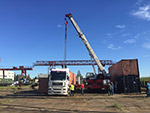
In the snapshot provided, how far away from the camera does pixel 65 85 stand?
1558cm

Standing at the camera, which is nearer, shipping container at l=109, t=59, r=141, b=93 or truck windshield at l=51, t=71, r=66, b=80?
truck windshield at l=51, t=71, r=66, b=80

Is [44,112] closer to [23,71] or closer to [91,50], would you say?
[91,50]

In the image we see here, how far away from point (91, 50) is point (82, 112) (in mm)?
15021

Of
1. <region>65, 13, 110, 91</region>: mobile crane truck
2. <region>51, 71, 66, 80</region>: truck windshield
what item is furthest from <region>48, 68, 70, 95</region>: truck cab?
<region>65, 13, 110, 91</region>: mobile crane truck

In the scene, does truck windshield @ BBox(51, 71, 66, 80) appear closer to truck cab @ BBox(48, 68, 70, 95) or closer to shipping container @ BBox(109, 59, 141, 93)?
truck cab @ BBox(48, 68, 70, 95)

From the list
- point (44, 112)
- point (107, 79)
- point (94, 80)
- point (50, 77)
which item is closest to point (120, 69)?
point (107, 79)

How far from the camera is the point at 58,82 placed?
1566 cm

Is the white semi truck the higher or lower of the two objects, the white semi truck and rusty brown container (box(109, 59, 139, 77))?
the lower

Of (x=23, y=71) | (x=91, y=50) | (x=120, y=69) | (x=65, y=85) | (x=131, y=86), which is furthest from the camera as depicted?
(x=23, y=71)

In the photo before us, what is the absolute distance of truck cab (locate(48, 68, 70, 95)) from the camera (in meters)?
15.4

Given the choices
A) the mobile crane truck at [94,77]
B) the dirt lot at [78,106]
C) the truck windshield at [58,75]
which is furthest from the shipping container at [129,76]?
the truck windshield at [58,75]

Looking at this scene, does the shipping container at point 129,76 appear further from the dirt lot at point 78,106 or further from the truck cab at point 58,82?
the truck cab at point 58,82

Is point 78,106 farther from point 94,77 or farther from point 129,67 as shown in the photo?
point 129,67

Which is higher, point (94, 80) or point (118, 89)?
point (94, 80)
